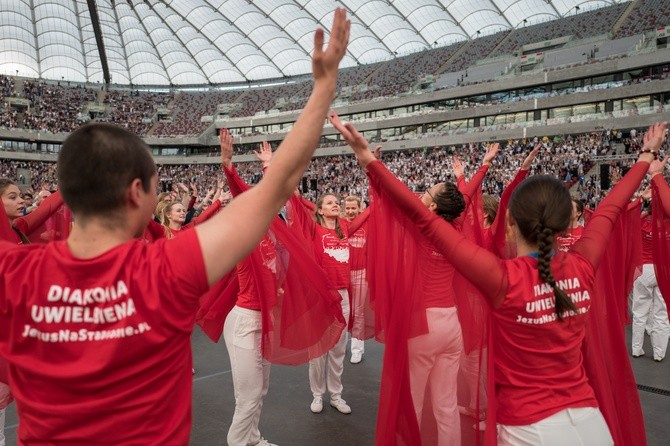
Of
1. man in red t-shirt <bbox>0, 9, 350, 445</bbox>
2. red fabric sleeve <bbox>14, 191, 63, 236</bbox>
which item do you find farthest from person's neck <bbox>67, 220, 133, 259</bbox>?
red fabric sleeve <bbox>14, 191, 63, 236</bbox>

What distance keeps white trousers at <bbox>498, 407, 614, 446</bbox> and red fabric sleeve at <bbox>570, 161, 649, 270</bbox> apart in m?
0.62

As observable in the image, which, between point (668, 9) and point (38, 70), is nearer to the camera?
point (668, 9)

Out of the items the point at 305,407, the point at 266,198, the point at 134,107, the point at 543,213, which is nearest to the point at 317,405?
the point at 305,407

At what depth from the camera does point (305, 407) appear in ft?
16.6

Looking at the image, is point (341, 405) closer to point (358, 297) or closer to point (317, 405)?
point (317, 405)

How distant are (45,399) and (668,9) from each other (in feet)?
151

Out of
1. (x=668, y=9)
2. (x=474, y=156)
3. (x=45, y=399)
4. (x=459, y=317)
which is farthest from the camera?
(x=668, y=9)

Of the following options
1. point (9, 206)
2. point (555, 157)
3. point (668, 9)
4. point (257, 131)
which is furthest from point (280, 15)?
point (9, 206)

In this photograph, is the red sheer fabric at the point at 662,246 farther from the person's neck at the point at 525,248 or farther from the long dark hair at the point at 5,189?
the long dark hair at the point at 5,189

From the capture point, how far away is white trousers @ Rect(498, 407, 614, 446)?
6.22 feet

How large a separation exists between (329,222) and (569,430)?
4057 millimetres

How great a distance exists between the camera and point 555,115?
34594mm

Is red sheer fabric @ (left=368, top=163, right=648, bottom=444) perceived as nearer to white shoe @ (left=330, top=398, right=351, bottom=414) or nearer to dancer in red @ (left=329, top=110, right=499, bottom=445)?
dancer in red @ (left=329, top=110, right=499, bottom=445)

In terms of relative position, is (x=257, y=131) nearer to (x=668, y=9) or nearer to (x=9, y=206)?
(x=668, y=9)
